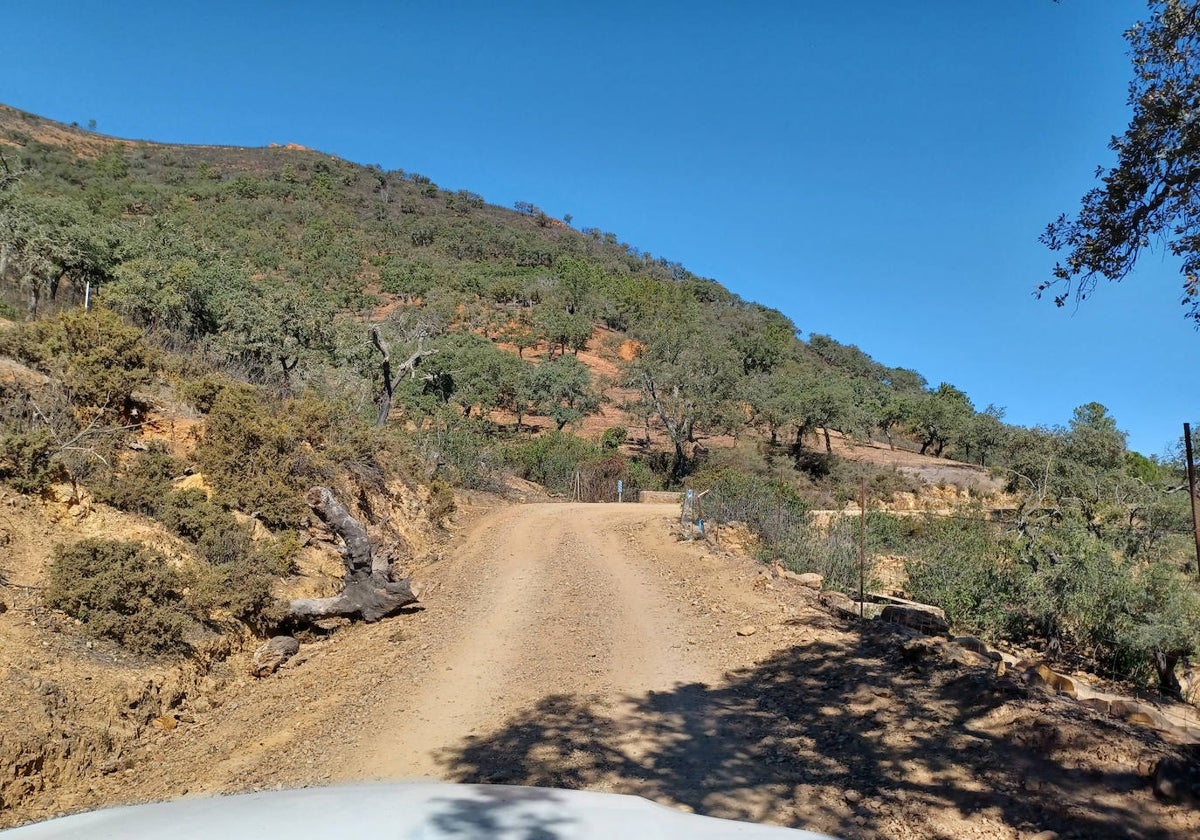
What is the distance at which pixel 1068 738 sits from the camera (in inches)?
179

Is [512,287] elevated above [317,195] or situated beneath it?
situated beneath

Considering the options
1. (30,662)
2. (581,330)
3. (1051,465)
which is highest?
(581,330)

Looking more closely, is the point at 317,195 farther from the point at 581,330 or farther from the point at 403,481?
the point at 403,481

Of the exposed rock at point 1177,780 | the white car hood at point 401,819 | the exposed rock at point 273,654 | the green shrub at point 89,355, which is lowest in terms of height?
the exposed rock at point 273,654

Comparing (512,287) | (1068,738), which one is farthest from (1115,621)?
(512,287)

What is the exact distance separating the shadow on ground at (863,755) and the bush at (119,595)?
10.2 ft

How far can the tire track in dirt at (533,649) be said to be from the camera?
5621 millimetres

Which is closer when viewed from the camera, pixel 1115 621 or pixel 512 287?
pixel 1115 621

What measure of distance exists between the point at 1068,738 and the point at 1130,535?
10162 mm

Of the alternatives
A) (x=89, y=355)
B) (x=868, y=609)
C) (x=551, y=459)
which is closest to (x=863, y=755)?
(x=868, y=609)

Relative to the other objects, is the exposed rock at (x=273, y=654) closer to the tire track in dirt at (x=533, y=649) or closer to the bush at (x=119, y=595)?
the bush at (x=119, y=595)

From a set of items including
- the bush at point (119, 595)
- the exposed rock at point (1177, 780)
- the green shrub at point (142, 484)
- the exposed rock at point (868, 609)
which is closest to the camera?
the exposed rock at point (1177, 780)

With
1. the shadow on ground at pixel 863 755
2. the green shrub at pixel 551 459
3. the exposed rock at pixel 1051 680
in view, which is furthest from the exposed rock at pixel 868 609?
the green shrub at pixel 551 459

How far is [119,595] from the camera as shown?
6238mm
